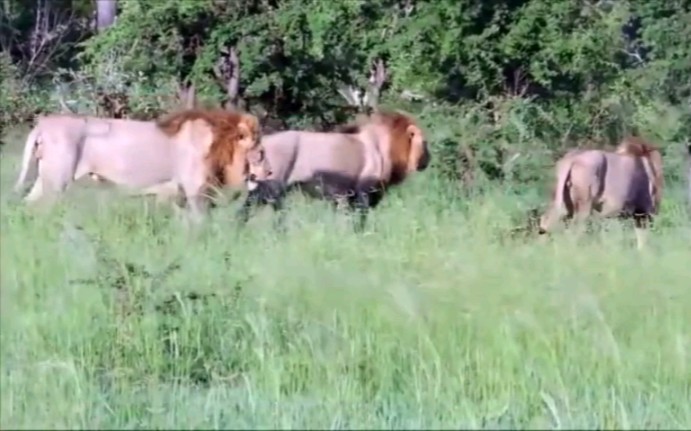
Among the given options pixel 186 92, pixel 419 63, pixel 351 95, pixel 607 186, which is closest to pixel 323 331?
pixel 607 186

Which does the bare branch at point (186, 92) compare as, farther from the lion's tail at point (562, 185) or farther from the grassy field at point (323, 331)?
the grassy field at point (323, 331)

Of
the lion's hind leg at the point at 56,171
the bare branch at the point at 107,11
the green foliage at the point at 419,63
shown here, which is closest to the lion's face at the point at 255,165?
the lion's hind leg at the point at 56,171

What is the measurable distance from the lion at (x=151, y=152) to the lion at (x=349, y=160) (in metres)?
0.38

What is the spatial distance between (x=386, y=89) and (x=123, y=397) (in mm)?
9801

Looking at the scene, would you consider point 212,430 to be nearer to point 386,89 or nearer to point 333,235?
point 333,235

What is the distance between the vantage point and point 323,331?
5.98 m

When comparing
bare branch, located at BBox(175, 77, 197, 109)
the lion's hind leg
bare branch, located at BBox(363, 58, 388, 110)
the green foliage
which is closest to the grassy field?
the lion's hind leg

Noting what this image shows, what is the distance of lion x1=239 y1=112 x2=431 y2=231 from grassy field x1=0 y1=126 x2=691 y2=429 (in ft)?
7.00

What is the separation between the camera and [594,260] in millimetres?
7660

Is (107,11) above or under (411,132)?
above

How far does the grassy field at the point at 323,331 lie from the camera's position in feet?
15.9

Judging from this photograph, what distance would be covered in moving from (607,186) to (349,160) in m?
1.91

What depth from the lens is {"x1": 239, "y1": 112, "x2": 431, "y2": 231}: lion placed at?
10039 millimetres

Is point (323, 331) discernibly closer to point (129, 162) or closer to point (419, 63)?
point (129, 162)
